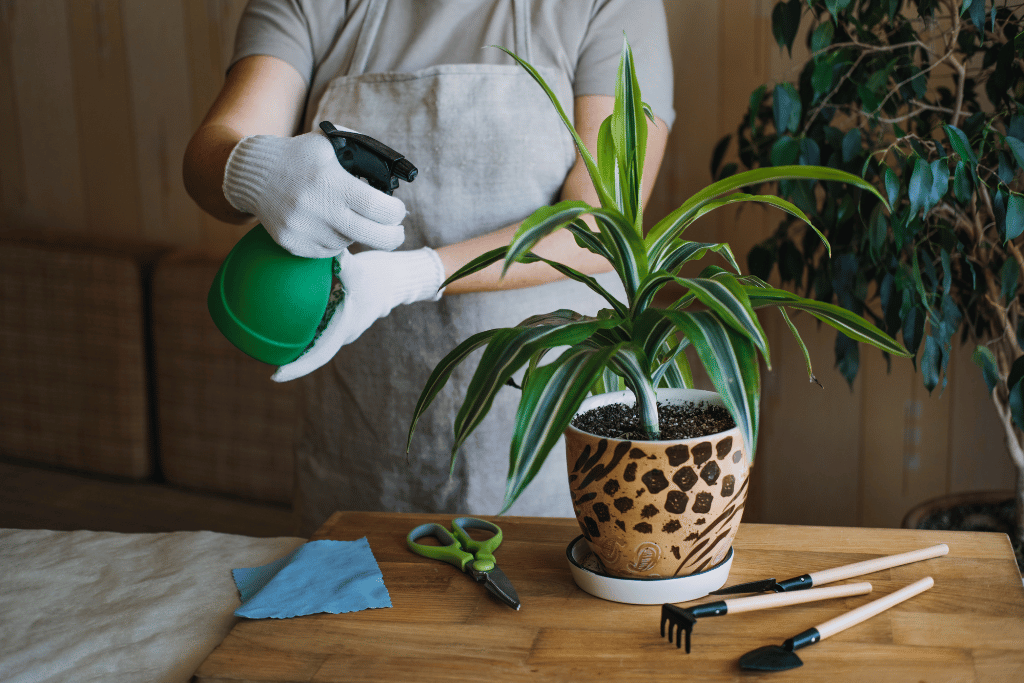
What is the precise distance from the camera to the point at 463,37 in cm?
126

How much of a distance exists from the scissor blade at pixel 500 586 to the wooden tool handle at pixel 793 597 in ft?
0.58

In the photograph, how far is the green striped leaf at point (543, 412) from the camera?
22.4 inches

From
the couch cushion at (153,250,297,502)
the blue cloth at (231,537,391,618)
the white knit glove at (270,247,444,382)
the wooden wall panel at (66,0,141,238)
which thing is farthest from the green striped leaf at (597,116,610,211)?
the wooden wall panel at (66,0,141,238)

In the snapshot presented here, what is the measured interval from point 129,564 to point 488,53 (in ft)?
2.90

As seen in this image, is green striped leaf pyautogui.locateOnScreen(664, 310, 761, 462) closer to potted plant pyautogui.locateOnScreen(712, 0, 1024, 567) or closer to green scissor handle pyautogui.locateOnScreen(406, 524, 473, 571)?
green scissor handle pyautogui.locateOnScreen(406, 524, 473, 571)

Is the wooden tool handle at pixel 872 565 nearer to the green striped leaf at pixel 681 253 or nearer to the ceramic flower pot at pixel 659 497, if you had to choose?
the ceramic flower pot at pixel 659 497

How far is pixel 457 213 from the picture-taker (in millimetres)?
1245

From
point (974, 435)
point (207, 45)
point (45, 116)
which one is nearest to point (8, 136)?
point (45, 116)

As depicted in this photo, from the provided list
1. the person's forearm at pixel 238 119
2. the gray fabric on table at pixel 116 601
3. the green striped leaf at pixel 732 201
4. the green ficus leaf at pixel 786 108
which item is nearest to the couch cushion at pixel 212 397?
the person's forearm at pixel 238 119

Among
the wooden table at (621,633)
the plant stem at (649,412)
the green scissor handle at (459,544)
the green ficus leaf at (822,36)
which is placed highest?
the green ficus leaf at (822,36)

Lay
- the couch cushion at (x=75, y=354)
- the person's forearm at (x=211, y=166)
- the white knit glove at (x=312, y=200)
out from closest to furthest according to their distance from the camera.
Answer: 1. the white knit glove at (x=312, y=200)
2. the person's forearm at (x=211, y=166)
3. the couch cushion at (x=75, y=354)

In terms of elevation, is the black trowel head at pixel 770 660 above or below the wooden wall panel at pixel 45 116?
below

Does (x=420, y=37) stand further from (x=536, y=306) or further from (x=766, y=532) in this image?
(x=766, y=532)

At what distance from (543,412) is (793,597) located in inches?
10.8
